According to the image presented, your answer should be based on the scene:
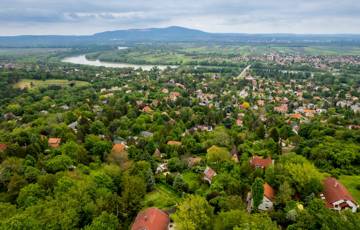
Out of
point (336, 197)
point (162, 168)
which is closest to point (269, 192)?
point (336, 197)

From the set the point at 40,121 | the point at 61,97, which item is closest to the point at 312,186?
the point at 40,121

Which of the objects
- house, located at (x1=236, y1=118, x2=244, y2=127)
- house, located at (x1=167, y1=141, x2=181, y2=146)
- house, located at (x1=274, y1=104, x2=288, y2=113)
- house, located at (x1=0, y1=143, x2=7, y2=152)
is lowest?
house, located at (x1=274, y1=104, x2=288, y2=113)

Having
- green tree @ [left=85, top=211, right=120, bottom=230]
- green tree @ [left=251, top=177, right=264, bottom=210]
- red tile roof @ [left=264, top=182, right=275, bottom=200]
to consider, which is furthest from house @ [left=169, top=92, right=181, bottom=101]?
green tree @ [left=85, top=211, right=120, bottom=230]

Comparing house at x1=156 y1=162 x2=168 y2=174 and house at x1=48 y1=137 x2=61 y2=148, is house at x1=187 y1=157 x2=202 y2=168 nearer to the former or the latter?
house at x1=156 y1=162 x2=168 y2=174

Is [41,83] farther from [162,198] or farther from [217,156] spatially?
[162,198]

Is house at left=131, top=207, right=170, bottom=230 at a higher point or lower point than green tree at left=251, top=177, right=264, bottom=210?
lower

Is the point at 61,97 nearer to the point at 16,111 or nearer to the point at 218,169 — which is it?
the point at 16,111

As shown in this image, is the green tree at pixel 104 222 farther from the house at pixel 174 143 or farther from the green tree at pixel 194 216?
the house at pixel 174 143

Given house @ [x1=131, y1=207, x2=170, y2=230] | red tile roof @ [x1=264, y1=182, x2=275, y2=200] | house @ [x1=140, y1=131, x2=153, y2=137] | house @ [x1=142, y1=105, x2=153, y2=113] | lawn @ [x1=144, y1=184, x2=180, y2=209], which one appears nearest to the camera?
house @ [x1=131, y1=207, x2=170, y2=230]
